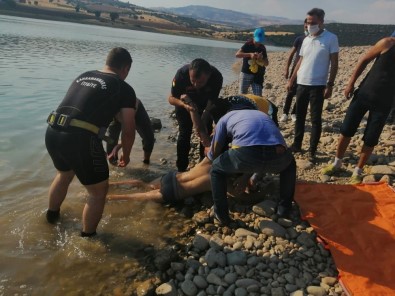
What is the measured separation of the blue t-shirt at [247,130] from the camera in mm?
4117

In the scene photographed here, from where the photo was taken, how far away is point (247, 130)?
4.17 m

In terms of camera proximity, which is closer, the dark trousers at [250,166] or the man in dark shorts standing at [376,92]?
the dark trousers at [250,166]

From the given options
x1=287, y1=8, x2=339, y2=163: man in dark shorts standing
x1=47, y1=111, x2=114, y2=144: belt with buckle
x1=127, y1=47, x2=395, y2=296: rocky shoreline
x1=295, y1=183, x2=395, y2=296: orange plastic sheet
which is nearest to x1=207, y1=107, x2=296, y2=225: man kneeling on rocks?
x1=127, y1=47, x2=395, y2=296: rocky shoreline

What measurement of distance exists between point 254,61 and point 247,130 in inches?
177

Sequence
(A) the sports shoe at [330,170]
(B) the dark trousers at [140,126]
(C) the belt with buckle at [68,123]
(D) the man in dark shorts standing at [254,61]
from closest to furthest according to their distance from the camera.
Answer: (C) the belt with buckle at [68,123] → (A) the sports shoe at [330,170] → (B) the dark trousers at [140,126] → (D) the man in dark shorts standing at [254,61]

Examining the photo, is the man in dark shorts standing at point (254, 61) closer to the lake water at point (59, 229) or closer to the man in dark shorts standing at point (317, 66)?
the man in dark shorts standing at point (317, 66)

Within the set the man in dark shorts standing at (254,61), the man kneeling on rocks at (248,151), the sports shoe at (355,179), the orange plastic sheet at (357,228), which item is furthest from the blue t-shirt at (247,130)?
the man in dark shorts standing at (254,61)

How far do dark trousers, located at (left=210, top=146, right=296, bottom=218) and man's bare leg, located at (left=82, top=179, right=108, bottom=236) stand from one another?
1.26 m

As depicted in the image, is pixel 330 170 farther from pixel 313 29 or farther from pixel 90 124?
pixel 90 124

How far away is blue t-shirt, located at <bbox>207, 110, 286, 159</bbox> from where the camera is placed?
4.12 metres

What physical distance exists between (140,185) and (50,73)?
1396 cm

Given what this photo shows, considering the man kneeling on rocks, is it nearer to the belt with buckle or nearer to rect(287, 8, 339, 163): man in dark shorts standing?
the belt with buckle

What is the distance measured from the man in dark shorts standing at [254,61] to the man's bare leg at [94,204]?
16.7 ft

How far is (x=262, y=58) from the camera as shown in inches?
327
